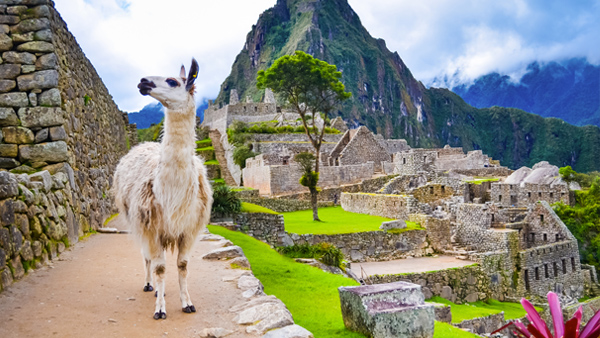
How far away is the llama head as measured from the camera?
408 centimetres

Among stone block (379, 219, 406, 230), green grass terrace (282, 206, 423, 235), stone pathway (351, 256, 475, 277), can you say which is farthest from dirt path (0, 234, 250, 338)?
stone block (379, 219, 406, 230)

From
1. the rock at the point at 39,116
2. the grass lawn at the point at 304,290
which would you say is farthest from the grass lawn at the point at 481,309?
the rock at the point at 39,116

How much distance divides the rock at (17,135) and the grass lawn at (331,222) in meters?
9.48

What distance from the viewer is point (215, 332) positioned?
3857 mm

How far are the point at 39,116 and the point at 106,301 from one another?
365cm

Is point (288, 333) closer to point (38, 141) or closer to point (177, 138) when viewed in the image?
A: point (177, 138)


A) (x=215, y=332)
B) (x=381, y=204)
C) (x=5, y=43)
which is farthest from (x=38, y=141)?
(x=381, y=204)

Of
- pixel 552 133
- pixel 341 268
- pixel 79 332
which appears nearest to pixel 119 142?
pixel 341 268

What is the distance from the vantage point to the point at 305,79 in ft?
96.5

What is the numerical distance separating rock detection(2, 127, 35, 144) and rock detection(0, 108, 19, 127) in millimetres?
77

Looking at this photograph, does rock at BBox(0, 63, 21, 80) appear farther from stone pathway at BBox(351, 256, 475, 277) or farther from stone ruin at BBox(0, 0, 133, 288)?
stone pathway at BBox(351, 256, 475, 277)

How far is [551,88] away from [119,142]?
139617 mm

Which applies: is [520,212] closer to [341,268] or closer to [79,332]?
[341,268]

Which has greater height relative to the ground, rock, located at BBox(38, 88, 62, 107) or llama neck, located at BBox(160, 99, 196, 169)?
rock, located at BBox(38, 88, 62, 107)
